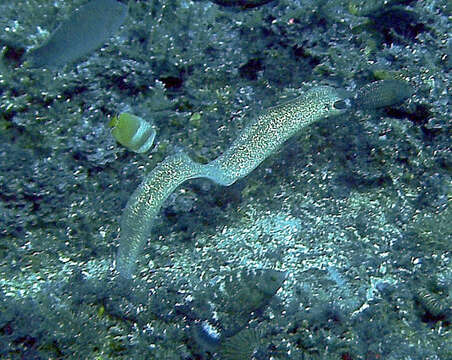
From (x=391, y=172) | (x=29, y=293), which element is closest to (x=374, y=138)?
(x=391, y=172)

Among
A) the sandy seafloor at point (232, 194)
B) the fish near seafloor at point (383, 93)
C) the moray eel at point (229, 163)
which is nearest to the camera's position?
the sandy seafloor at point (232, 194)

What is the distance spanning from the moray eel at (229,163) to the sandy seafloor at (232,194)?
→ 0.47ft

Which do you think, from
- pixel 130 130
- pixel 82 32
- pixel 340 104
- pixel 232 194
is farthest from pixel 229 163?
pixel 82 32

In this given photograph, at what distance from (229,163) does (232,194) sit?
0.88 feet

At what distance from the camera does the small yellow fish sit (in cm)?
250

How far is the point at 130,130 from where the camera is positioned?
99.1 inches

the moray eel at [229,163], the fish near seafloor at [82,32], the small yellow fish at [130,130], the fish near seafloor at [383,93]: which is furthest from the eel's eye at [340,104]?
the fish near seafloor at [82,32]

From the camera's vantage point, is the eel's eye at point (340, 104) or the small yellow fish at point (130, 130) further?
the eel's eye at point (340, 104)

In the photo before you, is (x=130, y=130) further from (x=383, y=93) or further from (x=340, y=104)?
(x=383, y=93)

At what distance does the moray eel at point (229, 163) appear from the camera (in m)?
2.68

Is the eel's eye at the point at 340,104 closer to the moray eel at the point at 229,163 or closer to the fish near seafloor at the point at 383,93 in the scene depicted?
the moray eel at the point at 229,163

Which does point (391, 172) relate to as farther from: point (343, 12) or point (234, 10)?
point (234, 10)

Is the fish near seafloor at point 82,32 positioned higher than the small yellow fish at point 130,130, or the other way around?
the fish near seafloor at point 82,32

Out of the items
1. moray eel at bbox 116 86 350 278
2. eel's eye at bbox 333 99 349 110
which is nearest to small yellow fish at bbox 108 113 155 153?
moray eel at bbox 116 86 350 278
